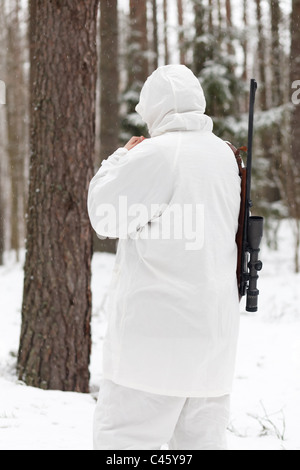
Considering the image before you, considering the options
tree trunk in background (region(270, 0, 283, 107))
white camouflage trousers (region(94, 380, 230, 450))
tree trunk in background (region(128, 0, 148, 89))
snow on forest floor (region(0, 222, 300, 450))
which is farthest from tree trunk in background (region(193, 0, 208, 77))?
white camouflage trousers (region(94, 380, 230, 450))

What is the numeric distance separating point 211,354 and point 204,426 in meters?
0.31

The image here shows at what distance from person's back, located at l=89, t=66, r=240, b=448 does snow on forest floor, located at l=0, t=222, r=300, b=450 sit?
53.1 inches

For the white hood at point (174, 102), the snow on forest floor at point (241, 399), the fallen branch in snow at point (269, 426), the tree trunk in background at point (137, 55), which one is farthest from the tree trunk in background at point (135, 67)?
the white hood at point (174, 102)

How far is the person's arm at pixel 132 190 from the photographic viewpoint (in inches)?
85.4

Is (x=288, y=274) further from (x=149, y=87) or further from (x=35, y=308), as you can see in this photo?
(x=149, y=87)

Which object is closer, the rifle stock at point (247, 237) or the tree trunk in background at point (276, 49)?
the rifle stock at point (247, 237)

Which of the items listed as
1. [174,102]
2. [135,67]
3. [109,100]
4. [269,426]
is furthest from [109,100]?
[174,102]

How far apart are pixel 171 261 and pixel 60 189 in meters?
2.28

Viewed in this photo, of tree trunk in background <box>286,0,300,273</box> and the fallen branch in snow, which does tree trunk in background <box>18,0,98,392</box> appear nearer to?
the fallen branch in snow

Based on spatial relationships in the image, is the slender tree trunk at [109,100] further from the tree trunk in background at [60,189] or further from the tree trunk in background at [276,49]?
the tree trunk in background at [60,189]

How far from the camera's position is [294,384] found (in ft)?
15.9

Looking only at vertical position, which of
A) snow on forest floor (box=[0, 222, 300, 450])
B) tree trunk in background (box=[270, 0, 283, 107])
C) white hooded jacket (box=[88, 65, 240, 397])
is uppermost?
tree trunk in background (box=[270, 0, 283, 107])

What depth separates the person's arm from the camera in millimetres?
2168

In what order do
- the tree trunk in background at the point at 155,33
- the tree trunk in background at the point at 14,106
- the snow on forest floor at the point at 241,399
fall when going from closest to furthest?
the snow on forest floor at the point at 241,399 < the tree trunk in background at the point at 14,106 < the tree trunk in background at the point at 155,33
